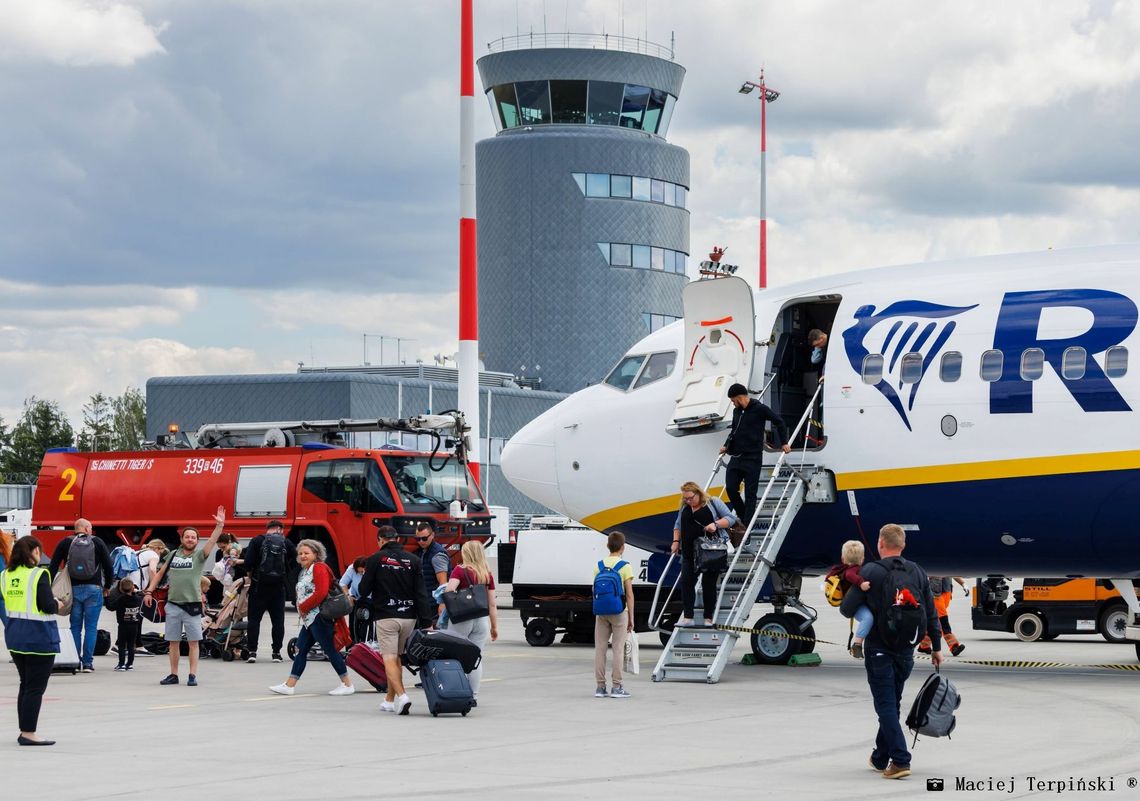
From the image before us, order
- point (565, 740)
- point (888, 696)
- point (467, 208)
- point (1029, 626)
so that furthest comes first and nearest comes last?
1. point (467, 208)
2. point (1029, 626)
3. point (565, 740)
4. point (888, 696)

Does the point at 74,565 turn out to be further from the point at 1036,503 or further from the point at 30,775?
the point at 1036,503

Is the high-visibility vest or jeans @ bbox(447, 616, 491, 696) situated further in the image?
jeans @ bbox(447, 616, 491, 696)

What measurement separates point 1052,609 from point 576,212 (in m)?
52.6

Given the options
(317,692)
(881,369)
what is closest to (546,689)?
(317,692)

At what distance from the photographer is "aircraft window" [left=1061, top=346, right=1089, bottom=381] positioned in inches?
727

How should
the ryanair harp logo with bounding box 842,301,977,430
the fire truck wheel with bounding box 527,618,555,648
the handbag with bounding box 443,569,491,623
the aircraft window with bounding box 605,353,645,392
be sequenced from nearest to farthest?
the handbag with bounding box 443,569,491,623, the ryanair harp logo with bounding box 842,301,977,430, the aircraft window with bounding box 605,353,645,392, the fire truck wheel with bounding box 527,618,555,648

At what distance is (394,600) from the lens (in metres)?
16.4

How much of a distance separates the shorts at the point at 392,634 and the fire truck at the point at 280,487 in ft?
45.9

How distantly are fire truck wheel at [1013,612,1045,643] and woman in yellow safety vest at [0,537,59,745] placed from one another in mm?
19715

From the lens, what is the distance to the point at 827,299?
68.9 feet

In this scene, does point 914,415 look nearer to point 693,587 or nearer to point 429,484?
point 693,587

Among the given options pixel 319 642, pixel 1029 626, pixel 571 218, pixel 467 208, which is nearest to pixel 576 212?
pixel 571 218

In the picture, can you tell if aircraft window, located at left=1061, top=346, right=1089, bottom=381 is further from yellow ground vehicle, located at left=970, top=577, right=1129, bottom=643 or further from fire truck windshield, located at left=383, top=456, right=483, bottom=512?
fire truck windshield, located at left=383, top=456, right=483, bottom=512

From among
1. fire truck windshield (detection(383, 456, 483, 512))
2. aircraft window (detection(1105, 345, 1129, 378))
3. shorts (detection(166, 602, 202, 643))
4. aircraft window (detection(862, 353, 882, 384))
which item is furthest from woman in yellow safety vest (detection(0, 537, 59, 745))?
fire truck windshield (detection(383, 456, 483, 512))
